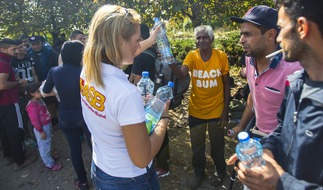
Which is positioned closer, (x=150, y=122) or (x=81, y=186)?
(x=150, y=122)

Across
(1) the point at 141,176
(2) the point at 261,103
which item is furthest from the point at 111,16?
(2) the point at 261,103

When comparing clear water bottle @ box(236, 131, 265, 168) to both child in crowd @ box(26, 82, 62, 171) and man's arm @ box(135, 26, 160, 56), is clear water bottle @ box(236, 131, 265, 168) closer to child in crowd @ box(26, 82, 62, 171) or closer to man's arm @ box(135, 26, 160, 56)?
man's arm @ box(135, 26, 160, 56)

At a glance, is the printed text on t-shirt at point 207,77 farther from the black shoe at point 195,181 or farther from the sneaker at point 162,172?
the sneaker at point 162,172

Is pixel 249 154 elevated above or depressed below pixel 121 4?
below

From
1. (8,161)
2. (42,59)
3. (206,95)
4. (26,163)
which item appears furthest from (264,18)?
(42,59)

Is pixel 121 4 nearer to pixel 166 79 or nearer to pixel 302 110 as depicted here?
pixel 166 79

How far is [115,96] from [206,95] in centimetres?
210

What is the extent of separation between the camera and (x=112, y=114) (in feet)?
4.89

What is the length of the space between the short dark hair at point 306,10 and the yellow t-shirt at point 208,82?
195 cm

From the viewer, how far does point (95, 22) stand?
1.56m

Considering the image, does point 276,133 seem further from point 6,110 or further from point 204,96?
point 6,110

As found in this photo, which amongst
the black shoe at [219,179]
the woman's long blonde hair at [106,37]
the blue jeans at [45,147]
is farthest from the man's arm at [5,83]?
the black shoe at [219,179]

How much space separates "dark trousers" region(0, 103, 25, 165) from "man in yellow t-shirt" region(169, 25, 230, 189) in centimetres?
296

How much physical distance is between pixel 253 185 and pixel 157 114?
39.1 inches
